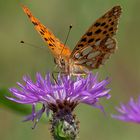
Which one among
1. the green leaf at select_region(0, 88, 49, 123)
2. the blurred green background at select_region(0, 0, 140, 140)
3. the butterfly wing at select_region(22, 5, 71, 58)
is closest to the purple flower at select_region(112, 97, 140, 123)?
the green leaf at select_region(0, 88, 49, 123)

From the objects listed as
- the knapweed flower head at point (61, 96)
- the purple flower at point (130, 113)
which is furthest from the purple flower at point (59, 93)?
the purple flower at point (130, 113)

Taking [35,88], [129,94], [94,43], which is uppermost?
[129,94]

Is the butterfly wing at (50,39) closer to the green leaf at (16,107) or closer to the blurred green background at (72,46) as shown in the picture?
the green leaf at (16,107)

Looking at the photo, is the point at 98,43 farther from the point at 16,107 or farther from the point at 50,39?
the point at 16,107

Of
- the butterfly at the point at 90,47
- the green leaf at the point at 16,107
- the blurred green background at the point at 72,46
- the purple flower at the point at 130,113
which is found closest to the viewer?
the purple flower at the point at 130,113

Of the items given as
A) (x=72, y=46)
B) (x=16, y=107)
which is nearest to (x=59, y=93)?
(x=16, y=107)

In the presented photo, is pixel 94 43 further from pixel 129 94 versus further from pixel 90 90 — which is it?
pixel 129 94

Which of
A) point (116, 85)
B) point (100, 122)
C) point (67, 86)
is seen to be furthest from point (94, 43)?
point (116, 85)
